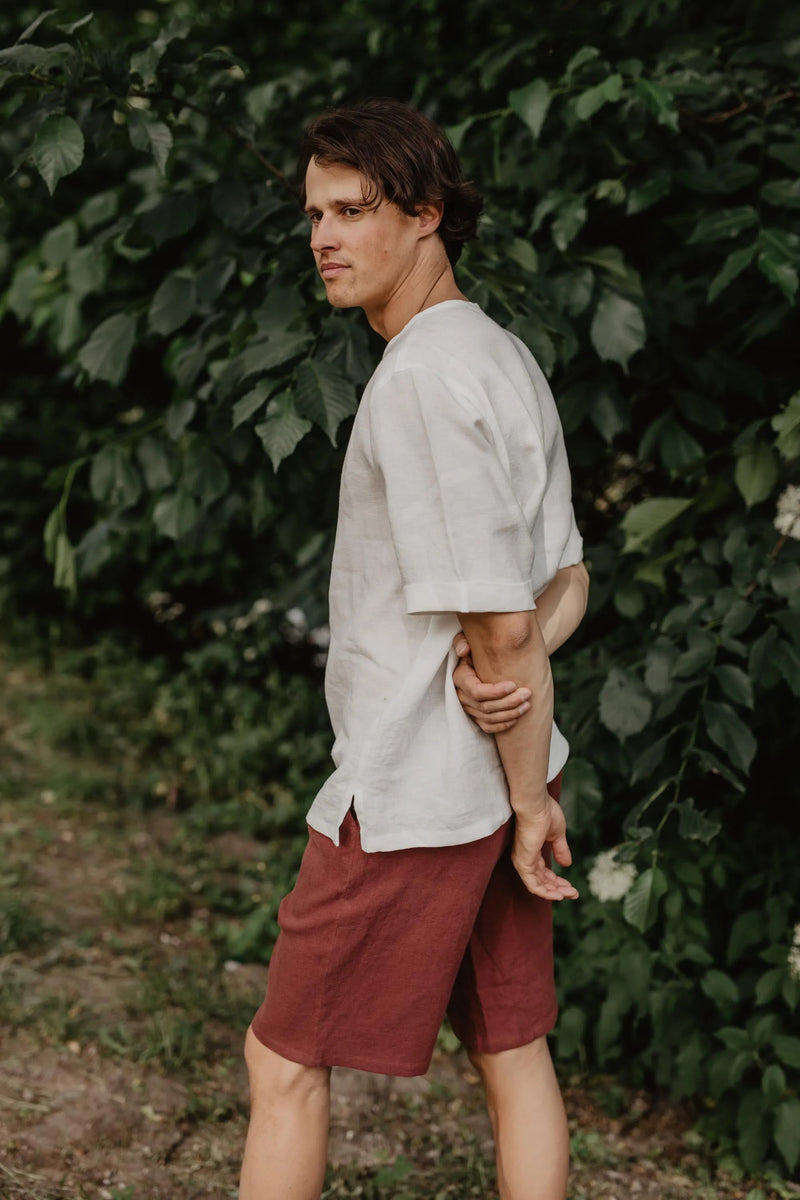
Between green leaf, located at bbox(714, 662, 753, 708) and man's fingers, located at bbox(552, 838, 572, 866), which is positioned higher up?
man's fingers, located at bbox(552, 838, 572, 866)

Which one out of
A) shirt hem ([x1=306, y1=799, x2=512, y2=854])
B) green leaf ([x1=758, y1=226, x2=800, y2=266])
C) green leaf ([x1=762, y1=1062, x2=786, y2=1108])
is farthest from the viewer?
green leaf ([x1=762, y1=1062, x2=786, y2=1108])

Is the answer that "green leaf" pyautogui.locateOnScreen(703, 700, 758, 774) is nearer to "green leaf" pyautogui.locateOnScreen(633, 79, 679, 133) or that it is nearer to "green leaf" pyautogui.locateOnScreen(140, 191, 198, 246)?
"green leaf" pyautogui.locateOnScreen(633, 79, 679, 133)

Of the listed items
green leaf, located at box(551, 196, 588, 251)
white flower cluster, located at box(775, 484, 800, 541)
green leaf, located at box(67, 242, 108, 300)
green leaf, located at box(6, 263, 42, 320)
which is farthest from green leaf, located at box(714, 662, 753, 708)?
green leaf, located at box(6, 263, 42, 320)

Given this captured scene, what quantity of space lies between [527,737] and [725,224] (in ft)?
3.70

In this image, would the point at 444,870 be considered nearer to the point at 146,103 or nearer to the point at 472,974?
the point at 472,974

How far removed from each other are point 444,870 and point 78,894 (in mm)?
2137

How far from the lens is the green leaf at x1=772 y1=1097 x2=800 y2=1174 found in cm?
224

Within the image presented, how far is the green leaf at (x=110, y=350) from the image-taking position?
2.28 m

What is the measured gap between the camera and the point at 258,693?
4.62 meters

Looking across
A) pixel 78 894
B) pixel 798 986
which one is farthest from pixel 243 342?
pixel 78 894

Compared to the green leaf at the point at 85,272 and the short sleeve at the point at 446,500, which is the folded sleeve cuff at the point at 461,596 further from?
the green leaf at the point at 85,272

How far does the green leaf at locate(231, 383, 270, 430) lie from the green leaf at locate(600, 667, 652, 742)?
810 millimetres

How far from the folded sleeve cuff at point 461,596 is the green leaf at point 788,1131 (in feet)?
4.69

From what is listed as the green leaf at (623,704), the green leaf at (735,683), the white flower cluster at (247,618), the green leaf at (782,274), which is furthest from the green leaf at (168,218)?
the white flower cluster at (247,618)
